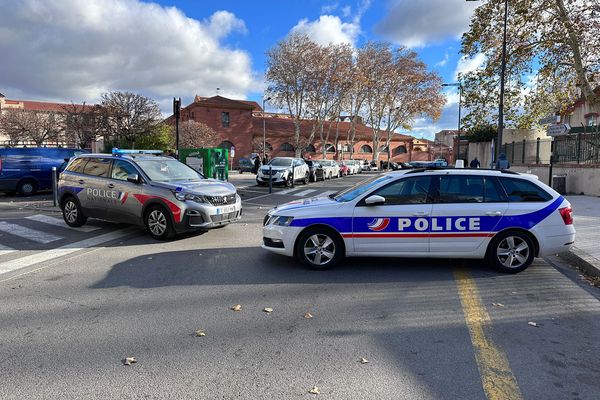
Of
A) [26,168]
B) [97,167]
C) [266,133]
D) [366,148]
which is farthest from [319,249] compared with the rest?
[366,148]

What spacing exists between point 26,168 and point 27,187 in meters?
0.73

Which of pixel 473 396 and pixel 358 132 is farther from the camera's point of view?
pixel 358 132

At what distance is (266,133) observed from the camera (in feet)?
204

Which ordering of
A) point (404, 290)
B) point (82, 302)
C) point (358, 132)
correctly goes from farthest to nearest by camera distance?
1. point (358, 132)
2. point (404, 290)
3. point (82, 302)

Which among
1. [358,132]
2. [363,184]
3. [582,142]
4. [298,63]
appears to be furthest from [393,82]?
[363,184]

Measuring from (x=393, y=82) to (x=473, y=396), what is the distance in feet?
179

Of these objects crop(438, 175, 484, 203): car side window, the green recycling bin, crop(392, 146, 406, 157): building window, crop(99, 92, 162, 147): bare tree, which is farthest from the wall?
crop(392, 146, 406, 157): building window

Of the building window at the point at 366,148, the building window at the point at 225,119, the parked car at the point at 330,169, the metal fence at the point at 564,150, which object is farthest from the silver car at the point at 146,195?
the building window at the point at 366,148

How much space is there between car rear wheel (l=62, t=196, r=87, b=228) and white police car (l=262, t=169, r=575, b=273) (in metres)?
5.77

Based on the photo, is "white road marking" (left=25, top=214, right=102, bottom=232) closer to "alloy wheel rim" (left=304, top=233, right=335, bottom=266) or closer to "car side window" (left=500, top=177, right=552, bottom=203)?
"alloy wheel rim" (left=304, top=233, right=335, bottom=266)

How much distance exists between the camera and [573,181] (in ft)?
59.2

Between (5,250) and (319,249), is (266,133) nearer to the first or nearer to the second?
(5,250)

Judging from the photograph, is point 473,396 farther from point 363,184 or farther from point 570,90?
point 570,90

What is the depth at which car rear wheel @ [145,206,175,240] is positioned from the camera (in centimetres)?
824
